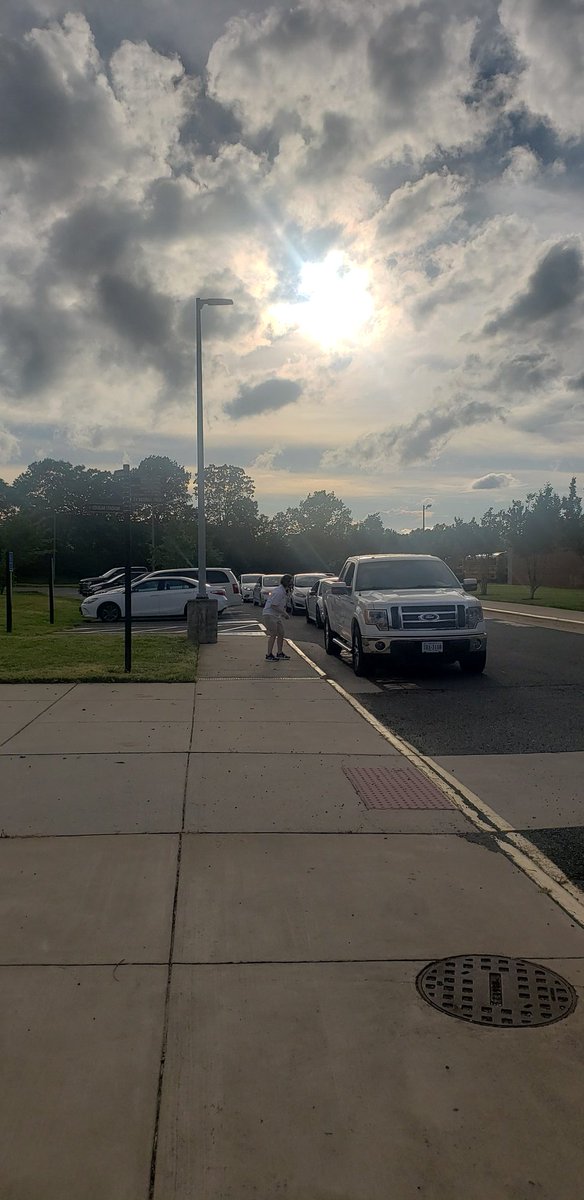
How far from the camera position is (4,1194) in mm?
2494

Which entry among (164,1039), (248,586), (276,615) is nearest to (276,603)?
(276,615)

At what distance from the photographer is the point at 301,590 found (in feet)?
103

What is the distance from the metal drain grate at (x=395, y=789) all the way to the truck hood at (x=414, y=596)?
230 inches

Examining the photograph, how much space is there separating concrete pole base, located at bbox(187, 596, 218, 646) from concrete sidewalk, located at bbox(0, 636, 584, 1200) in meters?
11.8

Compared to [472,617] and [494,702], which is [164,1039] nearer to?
[494,702]

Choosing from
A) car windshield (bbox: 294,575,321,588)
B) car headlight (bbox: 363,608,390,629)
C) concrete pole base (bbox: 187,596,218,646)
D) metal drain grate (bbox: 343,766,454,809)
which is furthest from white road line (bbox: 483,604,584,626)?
metal drain grate (bbox: 343,766,454,809)

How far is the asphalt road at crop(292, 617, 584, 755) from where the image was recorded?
841 cm

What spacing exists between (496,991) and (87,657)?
492 inches

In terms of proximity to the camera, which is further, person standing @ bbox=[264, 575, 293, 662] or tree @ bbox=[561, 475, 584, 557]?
tree @ bbox=[561, 475, 584, 557]

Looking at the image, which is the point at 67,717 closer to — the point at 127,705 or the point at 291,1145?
the point at 127,705

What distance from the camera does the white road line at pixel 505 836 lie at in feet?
15.0

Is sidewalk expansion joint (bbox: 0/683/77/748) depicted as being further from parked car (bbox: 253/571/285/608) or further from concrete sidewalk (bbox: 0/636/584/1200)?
parked car (bbox: 253/571/285/608)

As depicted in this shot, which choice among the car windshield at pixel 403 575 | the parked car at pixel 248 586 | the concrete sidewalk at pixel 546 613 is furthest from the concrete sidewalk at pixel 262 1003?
the parked car at pixel 248 586

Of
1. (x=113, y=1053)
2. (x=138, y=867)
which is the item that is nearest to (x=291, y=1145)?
(x=113, y=1053)
